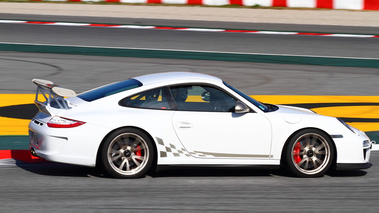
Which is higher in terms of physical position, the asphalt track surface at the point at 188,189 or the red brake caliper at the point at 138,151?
the red brake caliper at the point at 138,151

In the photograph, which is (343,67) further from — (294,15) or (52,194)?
(52,194)

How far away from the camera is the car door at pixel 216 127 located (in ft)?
24.1

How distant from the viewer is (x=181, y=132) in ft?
24.1

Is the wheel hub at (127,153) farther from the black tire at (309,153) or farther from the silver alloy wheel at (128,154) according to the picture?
the black tire at (309,153)

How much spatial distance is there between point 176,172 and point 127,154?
827 millimetres

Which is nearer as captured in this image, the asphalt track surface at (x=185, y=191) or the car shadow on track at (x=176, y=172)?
the asphalt track surface at (x=185, y=191)

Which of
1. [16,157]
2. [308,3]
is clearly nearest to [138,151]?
[16,157]

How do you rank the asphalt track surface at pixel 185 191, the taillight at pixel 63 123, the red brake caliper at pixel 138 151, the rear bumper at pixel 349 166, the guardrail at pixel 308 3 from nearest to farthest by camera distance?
the asphalt track surface at pixel 185 191 → the taillight at pixel 63 123 → the red brake caliper at pixel 138 151 → the rear bumper at pixel 349 166 → the guardrail at pixel 308 3

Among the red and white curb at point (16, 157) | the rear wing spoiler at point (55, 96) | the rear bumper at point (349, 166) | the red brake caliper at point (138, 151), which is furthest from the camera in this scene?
the red and white curb at point (16, 157)

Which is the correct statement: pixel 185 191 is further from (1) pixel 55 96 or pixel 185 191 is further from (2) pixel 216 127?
(1) pixel 55 96

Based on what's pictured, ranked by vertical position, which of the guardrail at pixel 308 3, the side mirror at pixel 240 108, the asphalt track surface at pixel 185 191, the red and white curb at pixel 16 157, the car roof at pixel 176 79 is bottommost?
the asphalt track surface at pixel 185 191

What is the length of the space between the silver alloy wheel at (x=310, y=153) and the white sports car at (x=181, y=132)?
1 cm

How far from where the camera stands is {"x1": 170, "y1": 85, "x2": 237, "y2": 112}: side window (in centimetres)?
749

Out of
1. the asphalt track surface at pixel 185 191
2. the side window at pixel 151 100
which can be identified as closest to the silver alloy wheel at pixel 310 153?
the asphalt track surface at pixel 185 191
